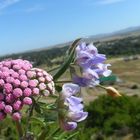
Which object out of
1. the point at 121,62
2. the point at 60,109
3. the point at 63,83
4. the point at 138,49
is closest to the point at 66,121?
the point at 60,109

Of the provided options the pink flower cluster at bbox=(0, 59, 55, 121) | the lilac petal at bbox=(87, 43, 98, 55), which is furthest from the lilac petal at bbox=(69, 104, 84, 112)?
the lilac petal at bbox=(87, 43, 98, 55)

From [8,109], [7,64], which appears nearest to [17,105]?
[8,109]

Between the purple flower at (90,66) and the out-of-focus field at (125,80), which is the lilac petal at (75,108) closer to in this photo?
the purple flower at (90,66)

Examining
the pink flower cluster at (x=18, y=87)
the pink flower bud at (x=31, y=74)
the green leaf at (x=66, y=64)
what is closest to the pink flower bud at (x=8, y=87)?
the pink flower cluster at (x=18, y=87)

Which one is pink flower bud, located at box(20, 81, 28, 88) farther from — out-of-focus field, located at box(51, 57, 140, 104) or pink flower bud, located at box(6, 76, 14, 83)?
out-of-focus field, located at box(51, 57, 140, 104)

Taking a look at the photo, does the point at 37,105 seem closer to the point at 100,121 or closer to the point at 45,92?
the point at 45,92
